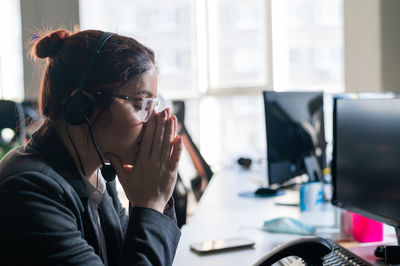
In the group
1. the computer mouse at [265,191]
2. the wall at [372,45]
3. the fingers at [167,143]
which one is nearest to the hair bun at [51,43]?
the fingers at [167,143]

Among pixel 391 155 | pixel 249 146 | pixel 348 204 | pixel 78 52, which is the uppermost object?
pixel 78 52

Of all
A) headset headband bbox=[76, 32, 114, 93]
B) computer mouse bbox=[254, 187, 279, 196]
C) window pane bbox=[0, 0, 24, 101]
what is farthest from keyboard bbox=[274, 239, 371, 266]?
window pane bbox=[0, 0, 24, 101]

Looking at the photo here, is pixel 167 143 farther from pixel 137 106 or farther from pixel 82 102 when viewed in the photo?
pixel 82 102

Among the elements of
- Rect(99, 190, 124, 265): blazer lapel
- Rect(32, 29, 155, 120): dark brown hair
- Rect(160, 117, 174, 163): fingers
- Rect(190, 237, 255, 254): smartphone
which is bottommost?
Rect(190, 237, 255, 254): smartphone

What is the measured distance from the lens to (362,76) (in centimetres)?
302

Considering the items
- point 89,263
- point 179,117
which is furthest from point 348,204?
point 179,117

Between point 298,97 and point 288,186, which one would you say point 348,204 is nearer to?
point 298,97

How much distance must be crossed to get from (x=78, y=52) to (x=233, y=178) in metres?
1.78

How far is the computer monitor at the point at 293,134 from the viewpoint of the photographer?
65.1 inches

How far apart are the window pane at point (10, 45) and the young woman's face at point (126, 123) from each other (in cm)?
324

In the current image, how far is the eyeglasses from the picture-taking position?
0.98 metres

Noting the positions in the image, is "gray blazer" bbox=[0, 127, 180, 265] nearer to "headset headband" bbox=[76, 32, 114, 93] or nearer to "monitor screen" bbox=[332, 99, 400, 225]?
"headset headband" bbox=[76, 32, 114, 93]

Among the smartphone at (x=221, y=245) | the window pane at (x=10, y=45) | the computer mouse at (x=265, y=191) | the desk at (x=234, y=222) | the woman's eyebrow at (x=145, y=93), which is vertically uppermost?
the window pane at (x=10, y=45)

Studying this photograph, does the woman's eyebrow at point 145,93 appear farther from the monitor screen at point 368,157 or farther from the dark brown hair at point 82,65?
the monitor screen at point 368,157
